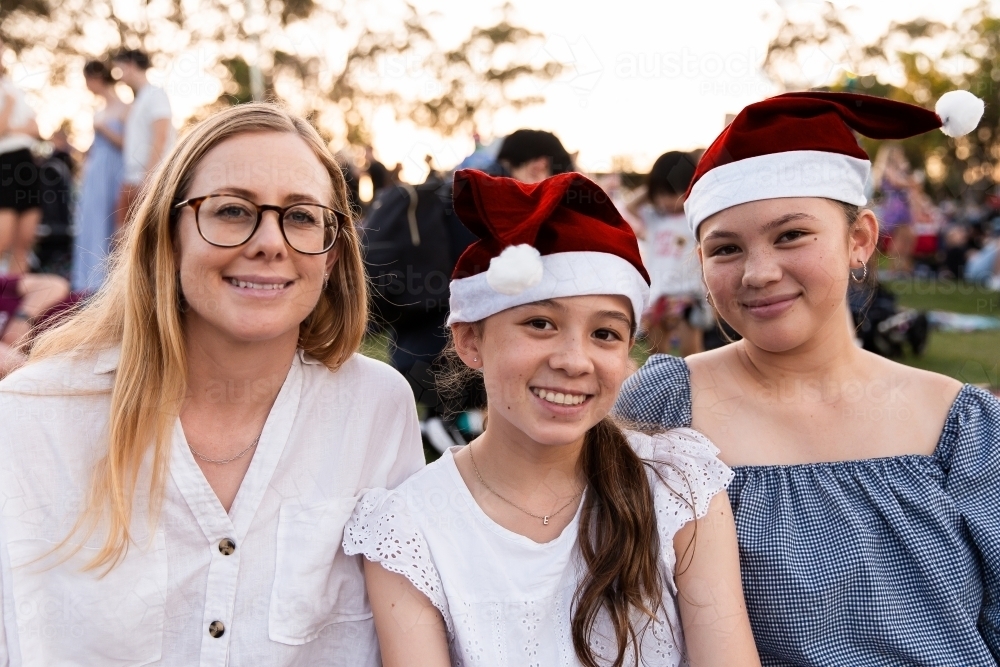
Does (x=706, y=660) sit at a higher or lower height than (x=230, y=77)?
lower

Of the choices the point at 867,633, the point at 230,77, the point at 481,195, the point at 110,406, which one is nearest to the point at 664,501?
the point at 867,633

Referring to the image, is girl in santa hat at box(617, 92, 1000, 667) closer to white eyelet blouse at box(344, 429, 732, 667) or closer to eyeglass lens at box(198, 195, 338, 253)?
white eyelet blouse at box(344, 429, 732, 667)

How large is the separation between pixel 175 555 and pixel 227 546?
0.12m

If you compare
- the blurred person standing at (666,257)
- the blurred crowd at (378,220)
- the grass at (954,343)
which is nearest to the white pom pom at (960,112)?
the blurred crowd at (378,220)

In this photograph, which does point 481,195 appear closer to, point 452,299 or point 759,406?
point 452,299

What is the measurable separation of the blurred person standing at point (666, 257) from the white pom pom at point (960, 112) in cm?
444

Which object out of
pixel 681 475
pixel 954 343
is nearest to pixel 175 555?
pixel 681 475

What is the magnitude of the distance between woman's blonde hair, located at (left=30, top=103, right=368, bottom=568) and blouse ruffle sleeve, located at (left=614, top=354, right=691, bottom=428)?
2.65 feet

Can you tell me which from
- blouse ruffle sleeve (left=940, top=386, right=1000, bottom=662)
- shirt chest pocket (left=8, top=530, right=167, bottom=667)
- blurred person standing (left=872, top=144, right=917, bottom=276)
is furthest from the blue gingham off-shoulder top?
blurred person standing (left=872, top=144, right=917, bottom=276)

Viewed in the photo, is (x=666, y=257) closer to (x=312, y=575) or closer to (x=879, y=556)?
(x=879, y=556)

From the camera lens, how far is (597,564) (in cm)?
191

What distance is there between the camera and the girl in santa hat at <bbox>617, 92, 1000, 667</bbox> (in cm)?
194

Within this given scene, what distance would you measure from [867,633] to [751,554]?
312 millimetres

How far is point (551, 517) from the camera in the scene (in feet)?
6.64
